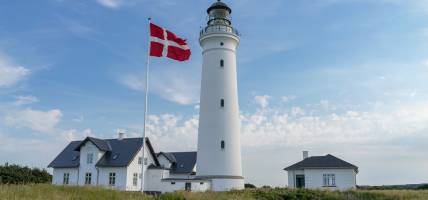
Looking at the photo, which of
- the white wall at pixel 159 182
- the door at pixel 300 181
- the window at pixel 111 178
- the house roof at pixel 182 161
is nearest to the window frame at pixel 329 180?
the door at pixel 300 181

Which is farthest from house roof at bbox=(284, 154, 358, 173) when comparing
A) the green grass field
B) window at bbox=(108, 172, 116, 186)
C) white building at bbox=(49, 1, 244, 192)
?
window at bbox=(108, 172, 116, 186)

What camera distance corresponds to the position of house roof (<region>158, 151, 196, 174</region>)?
41625 millimetres

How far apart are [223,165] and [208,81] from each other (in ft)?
19.0

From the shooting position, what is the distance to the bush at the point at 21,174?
1411 inches

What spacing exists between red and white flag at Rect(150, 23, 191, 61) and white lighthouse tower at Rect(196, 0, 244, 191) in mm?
9948

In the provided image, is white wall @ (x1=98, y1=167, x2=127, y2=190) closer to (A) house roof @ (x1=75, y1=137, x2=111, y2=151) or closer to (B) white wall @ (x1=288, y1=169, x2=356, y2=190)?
(A) house roof @ (x1=75, y1=137, x2=111, y2=151)

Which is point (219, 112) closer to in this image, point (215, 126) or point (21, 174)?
point (215, 126)

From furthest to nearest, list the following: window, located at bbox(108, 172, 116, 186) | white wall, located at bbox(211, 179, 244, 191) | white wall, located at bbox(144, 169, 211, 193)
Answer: window, located at bbox(108, 172, 116, 186)
white wall, located at bbox(144, 169, 211, 193)
white wall, located at bbox(211, 179, 244, 191)

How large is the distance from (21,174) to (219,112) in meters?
20.7

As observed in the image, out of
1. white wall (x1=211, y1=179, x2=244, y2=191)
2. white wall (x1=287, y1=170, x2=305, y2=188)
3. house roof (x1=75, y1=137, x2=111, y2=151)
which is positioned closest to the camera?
white wall (x1=211, y1=179, x2=244, y2=191)

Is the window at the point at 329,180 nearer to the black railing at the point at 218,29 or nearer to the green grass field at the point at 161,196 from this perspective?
the green grass field at the point at 161,196

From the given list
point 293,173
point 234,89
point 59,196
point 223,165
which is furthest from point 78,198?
point 293,173

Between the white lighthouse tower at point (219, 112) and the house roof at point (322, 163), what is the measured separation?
8.64m

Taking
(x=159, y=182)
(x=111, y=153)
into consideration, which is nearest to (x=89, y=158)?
(x=111, y=153)
